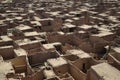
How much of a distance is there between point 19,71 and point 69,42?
8.77 metres

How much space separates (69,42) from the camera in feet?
88.2


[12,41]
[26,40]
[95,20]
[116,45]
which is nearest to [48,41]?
[26,40]

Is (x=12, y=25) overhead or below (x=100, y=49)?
overhead

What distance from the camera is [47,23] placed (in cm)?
3475

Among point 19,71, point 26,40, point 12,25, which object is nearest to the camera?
point 19,71

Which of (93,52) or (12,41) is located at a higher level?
(12,41)

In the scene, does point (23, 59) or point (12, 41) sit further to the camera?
point (12, 41)

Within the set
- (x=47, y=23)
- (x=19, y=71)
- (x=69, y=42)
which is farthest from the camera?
(x=47, y=23)

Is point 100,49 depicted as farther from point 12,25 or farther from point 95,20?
point 12,25

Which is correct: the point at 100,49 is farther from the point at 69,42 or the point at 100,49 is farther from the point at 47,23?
the point at 47,23

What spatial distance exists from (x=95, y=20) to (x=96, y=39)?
990 cm

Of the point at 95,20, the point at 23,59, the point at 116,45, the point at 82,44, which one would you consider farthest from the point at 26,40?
the point at 95,20

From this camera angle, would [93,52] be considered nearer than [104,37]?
Yes

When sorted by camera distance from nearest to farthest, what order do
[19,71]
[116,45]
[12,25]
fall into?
[19,71] → [116,45] → [12,25]
